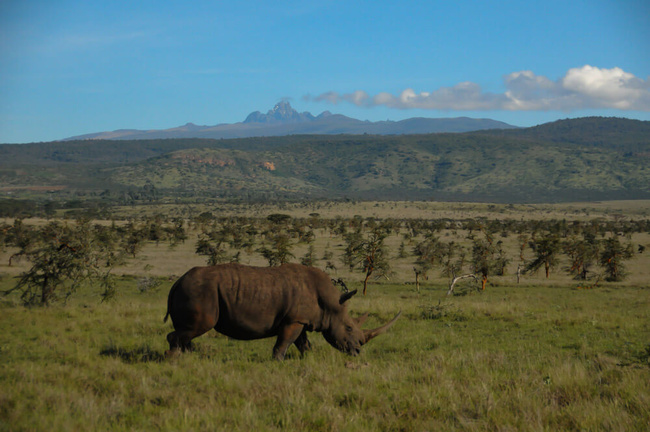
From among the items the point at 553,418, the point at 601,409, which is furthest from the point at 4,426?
the point at 601,409

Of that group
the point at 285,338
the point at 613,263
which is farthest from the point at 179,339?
the point at 613,263

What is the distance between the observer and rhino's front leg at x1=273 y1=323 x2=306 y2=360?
9812mm

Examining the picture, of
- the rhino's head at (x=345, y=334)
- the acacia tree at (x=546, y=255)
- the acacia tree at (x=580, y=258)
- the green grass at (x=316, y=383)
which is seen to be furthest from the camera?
the acacia tree at (x=546, y=255)

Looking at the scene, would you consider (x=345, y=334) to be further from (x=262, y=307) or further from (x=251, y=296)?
(x=251, y=296)

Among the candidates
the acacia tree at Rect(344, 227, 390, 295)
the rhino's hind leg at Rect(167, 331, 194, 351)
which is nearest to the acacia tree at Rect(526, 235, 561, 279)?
the acacia tree at Rect(344, 227, 390, 295)

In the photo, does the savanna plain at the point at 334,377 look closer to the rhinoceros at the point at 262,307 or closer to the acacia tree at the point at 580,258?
the rhinoceros at the point at 262,307

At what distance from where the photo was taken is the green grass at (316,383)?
6191 millimetres

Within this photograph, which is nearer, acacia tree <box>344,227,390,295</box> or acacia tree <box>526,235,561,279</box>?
acacia tree <box>344,227,390,295</box>

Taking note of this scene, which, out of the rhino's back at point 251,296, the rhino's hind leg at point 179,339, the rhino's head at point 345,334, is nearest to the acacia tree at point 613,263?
the rhino's head at point 345,334

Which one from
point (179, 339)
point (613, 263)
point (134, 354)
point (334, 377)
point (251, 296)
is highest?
point (251, 296)

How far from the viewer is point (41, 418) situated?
18.7 ft

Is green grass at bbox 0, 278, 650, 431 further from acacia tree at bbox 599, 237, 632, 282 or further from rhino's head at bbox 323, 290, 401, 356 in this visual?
acacia tree at bbox 599, 237, 632, 282

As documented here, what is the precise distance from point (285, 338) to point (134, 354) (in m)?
3.02

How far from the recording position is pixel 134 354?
990 cm
